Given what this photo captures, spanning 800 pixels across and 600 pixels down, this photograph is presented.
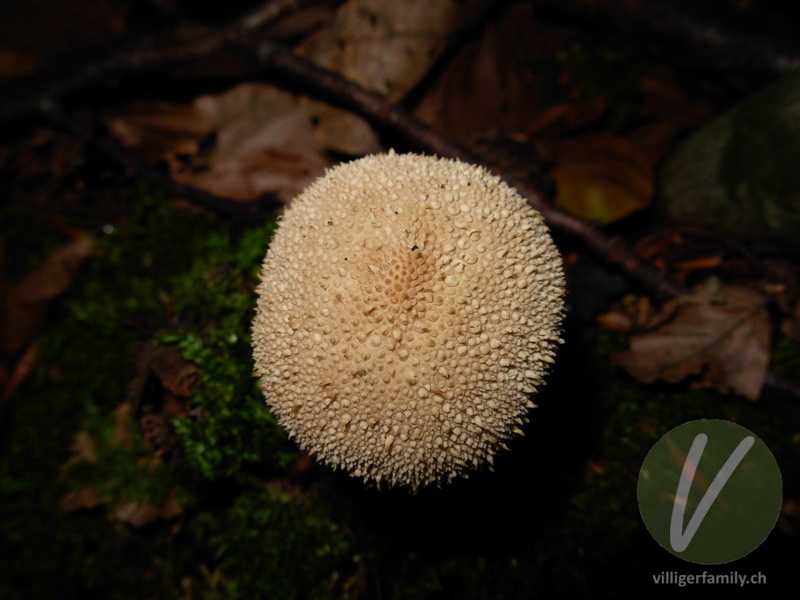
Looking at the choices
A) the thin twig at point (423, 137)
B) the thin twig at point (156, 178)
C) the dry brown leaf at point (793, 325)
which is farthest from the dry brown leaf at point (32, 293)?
the dry brown leaf at point (793, 325)

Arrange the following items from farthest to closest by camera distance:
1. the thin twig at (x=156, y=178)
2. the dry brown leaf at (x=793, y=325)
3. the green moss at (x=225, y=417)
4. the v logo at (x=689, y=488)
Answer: the thin twig at (x=156, y=178) → the dry brown leaf at (x=793, y=325) → the green moss at (x=225, y=417) → the v logo at (x=689, y=488)

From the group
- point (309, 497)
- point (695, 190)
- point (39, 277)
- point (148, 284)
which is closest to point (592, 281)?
point (695, 190)

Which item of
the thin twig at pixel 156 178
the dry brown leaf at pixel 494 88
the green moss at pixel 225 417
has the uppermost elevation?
the dry brown leaf at pixel 494 88

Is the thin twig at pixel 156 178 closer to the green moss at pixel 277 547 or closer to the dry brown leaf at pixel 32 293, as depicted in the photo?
the dry brown leaf at pixel 32 293

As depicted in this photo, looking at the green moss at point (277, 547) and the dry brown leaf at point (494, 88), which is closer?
the green moss at point (277, 547)

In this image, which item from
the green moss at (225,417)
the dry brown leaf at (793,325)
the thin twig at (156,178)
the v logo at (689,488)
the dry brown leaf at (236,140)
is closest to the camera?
the v logo at (689,488)
